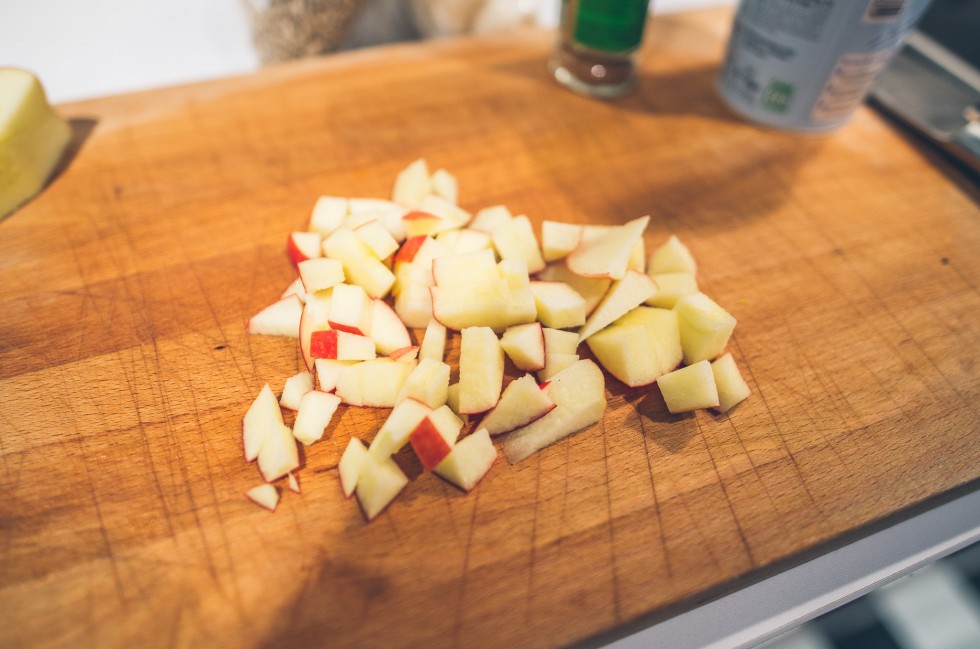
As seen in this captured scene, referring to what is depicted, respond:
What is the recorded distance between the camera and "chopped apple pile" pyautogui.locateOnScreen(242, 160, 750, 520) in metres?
0.97

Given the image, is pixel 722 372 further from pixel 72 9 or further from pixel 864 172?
pixel 72 9

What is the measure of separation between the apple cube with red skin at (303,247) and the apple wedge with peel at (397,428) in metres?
0.39

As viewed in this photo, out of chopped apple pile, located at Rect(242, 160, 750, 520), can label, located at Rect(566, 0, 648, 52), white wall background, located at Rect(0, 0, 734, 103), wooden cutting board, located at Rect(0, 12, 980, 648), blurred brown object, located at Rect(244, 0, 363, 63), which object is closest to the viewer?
wooden cutting board, located at Rect(0, 12, 980, 648)

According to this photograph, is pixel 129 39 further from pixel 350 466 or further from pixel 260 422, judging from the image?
pixel 350 466

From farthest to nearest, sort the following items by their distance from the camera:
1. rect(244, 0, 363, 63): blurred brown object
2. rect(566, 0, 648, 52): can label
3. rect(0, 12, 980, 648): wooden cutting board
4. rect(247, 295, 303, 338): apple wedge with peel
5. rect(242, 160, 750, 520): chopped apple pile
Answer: rect(244, 0, 363, 63): blurred brown object < rect(566, 0, 648, 52): can label < rect(247, 295, 303, 338): apple wedge with peel < rect(242, 160, 750, 520): chopped apple pile < rect(0, 12, 980, 648): wooden cutting board

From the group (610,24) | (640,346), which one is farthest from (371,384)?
(610,24)

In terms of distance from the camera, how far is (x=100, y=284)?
1173 mm

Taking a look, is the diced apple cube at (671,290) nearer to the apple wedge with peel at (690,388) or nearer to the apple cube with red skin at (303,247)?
the apple wedge with peel at (690,388)

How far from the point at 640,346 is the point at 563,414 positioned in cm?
18

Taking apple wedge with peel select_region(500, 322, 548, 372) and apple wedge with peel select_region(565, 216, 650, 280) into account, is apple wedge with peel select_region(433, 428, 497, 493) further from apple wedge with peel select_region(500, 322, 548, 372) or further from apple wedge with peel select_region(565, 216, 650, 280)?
apple wedge with peel select_region(565, 216, 650, 280)

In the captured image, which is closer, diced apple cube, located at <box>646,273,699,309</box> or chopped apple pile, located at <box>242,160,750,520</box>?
chopped apple pile, located at <box>242,160,750,520</box>

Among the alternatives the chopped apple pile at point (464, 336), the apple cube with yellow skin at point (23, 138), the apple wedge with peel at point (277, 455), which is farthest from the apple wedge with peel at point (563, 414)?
the apple cube with yellow skin at point (23, 138)

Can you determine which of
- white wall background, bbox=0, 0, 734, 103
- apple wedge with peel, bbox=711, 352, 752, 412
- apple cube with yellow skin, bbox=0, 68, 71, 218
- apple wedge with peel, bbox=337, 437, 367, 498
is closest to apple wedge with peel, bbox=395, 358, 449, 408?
apple wedge with peel, bbox=337, 437, 367, 498

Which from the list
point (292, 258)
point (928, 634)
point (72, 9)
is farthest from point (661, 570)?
point (72, 9)
